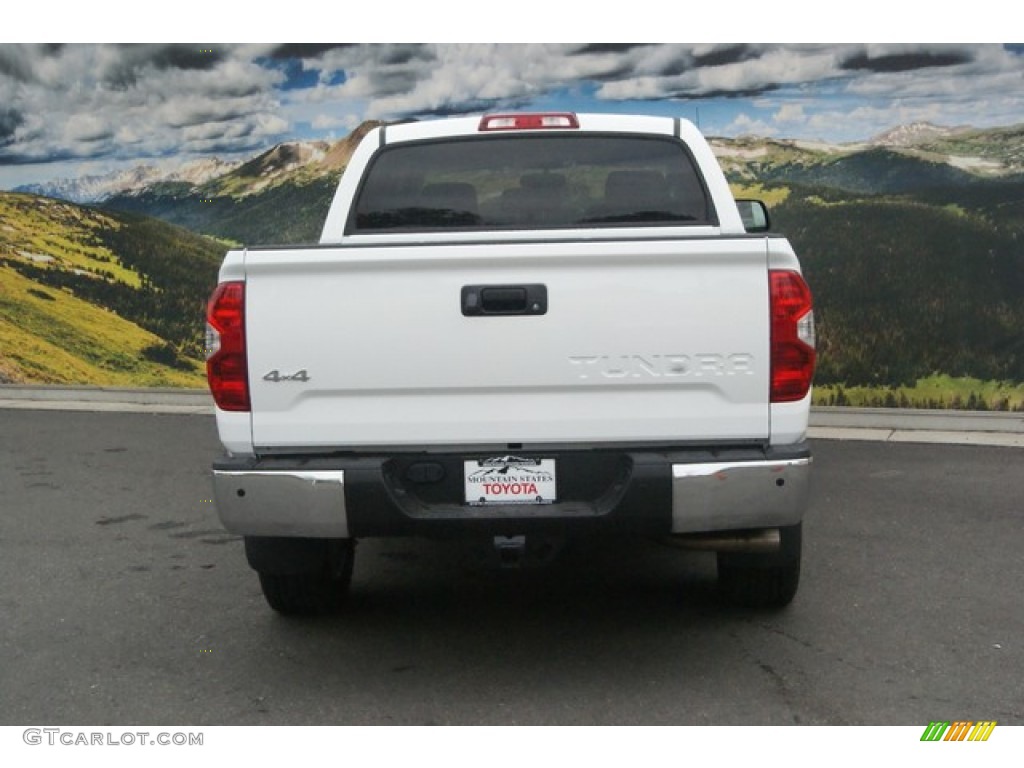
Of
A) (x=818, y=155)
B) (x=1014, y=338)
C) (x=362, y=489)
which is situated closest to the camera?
(x=362, y=489)

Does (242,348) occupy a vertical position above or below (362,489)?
above

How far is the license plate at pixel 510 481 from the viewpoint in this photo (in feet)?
14.8

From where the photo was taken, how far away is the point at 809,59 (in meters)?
12.0

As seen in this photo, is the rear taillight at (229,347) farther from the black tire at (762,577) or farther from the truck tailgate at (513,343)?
the black tire at (762,577)

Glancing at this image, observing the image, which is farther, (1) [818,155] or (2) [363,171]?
(1) [818,155]

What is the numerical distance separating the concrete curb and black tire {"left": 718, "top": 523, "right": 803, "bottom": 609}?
5568 millimetres

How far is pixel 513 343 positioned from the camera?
4441 mm

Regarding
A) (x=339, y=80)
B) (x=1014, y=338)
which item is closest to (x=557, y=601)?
(x=1014, y=338)

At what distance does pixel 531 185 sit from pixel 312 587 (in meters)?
2.01

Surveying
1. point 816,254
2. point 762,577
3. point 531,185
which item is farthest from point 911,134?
point 762,577

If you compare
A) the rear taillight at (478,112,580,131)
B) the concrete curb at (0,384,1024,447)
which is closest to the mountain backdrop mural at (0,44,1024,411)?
the concrete curb at (0,384,1024,447)

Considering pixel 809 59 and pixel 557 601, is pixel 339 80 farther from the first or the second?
pixel 557 601

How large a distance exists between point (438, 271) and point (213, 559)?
2.84 meters
